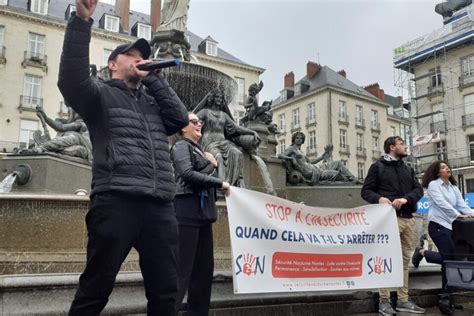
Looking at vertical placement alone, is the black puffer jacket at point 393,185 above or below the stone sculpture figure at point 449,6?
below

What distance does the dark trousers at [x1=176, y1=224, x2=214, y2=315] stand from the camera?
11.0ft

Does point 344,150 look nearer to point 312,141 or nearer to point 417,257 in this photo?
point 312,141

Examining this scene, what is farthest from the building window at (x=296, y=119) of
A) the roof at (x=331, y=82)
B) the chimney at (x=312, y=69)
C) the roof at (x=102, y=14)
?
the roof at (x=102, y=14)

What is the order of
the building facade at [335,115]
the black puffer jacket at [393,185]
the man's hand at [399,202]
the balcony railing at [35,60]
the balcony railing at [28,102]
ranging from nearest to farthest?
1. the man's hand at [399,202]
2. the black puffer jacket at [393,185]
3. the balcony railing at [28,102]
4. the balcony railing at [35,60]
5. the building facade at [335,115]

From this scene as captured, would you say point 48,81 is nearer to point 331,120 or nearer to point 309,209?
point 331,120

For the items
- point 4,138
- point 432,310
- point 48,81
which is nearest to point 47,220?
point 432,310

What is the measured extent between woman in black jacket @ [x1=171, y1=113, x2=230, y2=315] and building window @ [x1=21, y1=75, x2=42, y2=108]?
38.5m

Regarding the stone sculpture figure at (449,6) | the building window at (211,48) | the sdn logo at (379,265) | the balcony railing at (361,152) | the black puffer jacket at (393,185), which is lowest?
the sdn logo at (379,265)

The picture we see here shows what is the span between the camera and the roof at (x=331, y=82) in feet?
176

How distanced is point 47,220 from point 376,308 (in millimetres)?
3740

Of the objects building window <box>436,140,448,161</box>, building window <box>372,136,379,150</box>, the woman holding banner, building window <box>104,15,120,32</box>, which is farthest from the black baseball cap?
building window <box>372,136,379,150</box>

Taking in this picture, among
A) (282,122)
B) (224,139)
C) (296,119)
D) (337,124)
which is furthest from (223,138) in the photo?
(282,122)

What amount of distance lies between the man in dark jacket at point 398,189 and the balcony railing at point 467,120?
39130 mm

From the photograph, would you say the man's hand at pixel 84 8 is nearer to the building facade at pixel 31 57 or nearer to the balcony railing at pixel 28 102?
the building facade at pixel 31 57
